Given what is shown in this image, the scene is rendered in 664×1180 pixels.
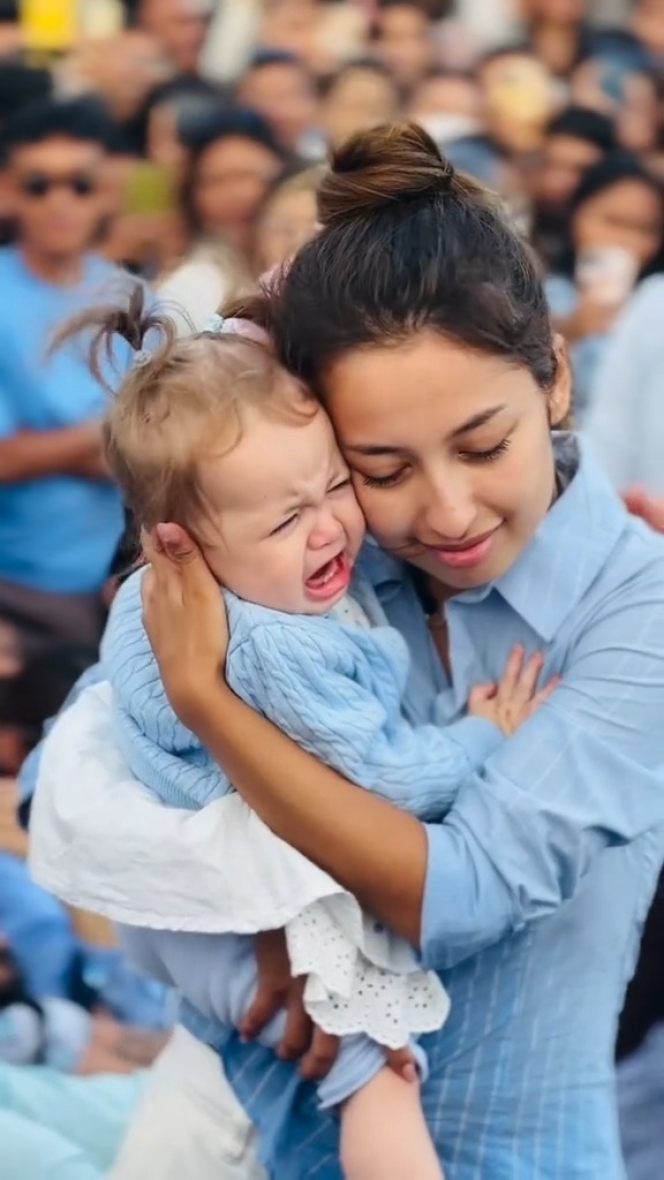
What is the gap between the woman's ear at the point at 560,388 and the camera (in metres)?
1.36

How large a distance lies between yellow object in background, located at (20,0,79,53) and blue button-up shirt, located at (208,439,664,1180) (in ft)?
11.6

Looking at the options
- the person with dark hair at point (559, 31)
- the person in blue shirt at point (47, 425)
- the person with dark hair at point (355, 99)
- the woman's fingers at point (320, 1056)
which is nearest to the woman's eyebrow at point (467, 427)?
the woman's fingers at point (320, 1056)

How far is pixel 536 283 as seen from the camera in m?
1.33

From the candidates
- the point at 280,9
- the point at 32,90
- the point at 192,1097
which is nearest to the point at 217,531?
the point at 192,1097

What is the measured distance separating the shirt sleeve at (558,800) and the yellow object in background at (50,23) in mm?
3642

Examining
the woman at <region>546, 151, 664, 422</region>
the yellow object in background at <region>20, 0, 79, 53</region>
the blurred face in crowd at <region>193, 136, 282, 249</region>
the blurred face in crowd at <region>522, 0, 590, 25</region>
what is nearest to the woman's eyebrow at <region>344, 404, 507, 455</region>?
the blurred face in crowd at <region>193, 136, 282, 249</region>

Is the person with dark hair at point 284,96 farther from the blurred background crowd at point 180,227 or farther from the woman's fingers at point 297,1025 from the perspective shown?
the woman's fingers at point 297,1025

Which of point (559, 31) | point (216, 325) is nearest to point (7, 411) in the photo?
point (216, 325)

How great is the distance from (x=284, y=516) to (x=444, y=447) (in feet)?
0.43

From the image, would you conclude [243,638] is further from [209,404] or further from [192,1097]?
[192,1097]

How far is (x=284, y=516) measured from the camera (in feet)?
4.18

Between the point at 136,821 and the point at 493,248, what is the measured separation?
0.51 meters

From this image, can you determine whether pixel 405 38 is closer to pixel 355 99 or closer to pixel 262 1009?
pixel 355 99

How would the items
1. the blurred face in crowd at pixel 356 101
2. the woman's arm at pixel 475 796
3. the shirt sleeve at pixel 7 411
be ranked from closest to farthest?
1. the woman's arm at pixel 475 796
2. the shirt sleeve at pixel 7 411
3. the blurred face in crowd at pixel 356 101
